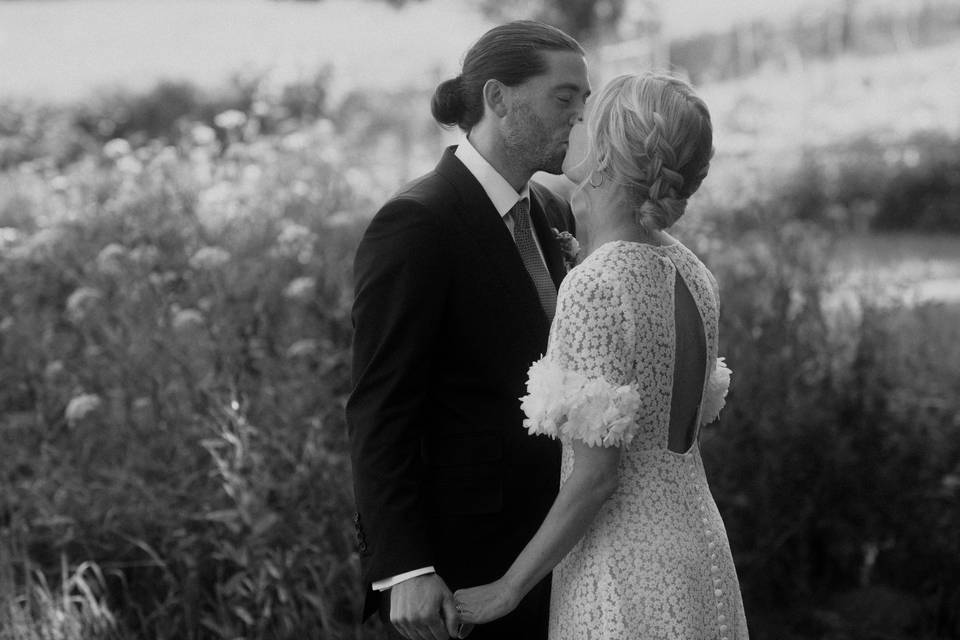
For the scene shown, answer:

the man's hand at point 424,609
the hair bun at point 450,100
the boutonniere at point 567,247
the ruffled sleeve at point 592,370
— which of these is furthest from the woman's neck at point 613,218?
the man's hand at point 424,609

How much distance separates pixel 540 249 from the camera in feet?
8.59

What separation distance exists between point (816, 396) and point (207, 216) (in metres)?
2.58

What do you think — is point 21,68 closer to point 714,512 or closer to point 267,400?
point 267,400

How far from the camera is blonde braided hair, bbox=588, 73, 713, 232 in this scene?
202 centimetres

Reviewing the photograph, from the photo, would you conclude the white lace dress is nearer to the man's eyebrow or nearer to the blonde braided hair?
the blonde braided hair

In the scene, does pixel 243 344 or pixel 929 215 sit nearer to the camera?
pixel 243 344

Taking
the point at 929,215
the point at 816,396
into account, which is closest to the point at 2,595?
the point at 816,396

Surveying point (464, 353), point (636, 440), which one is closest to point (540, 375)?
point (636, 440)

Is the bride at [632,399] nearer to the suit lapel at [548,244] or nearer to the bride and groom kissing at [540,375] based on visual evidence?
the bride and groom kissing at [540,375]

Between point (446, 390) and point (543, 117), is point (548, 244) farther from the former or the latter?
point (446, 390)

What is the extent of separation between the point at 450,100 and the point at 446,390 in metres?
0.69

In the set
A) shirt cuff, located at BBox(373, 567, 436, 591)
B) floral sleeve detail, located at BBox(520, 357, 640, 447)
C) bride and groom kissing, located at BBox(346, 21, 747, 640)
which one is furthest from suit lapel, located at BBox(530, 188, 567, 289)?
shirt cuff, located at BBox(373, 567, 436, 591)

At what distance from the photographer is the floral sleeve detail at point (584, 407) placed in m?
2.00

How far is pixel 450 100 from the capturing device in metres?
2.63
